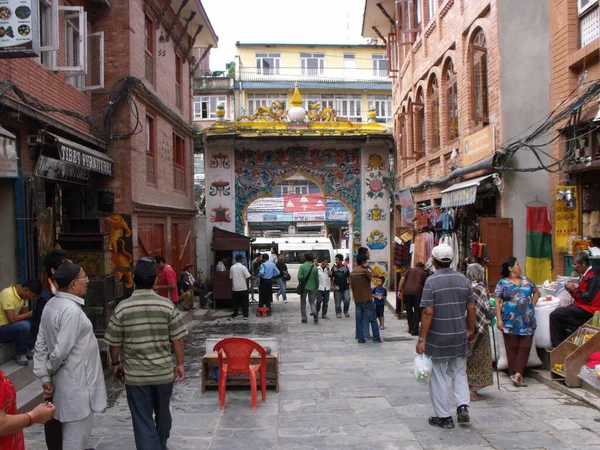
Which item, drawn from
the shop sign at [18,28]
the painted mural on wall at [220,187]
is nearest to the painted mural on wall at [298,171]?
the painted mural on wall at [220,187]

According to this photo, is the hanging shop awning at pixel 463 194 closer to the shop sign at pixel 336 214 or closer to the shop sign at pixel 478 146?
the shop sign at pixel 478 146

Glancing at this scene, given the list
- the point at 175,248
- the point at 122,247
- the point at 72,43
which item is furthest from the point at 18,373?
the point at 175,248

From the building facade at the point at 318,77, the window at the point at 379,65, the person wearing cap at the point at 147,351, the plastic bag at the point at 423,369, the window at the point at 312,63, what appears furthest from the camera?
the window at the point at 379,65

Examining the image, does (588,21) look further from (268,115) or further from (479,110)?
(268,115)

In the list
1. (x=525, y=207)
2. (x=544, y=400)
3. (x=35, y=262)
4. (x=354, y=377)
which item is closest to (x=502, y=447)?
(x=544, y=400)

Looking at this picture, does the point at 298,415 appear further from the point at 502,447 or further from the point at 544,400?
the point at 544,400

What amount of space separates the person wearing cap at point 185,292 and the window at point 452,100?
7.45 m

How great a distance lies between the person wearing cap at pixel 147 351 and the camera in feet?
15.6

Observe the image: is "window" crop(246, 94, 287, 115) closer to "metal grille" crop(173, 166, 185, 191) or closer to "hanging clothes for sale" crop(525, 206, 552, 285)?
"metal grille" crop(173, 166, 185, 191)

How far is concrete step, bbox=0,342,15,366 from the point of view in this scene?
703 centimetres

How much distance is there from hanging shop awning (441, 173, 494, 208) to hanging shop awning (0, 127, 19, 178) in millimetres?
7370

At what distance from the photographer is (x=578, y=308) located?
7480 millimetres

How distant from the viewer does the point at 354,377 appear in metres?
8.10

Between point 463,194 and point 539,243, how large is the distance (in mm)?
1779
